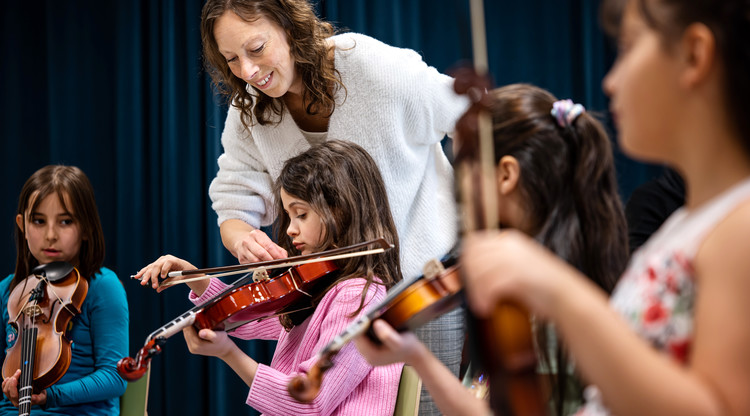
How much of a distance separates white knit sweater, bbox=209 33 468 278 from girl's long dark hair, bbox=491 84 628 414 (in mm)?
631

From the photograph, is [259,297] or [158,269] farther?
[158,269]

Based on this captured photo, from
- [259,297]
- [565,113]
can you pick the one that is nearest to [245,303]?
[259,297]

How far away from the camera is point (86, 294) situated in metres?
2.09

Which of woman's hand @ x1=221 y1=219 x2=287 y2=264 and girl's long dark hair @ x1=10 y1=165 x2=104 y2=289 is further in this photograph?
girl's long dark hair @ x1=10 y1=165 x2=104 y2=289

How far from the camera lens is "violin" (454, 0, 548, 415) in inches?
24.9

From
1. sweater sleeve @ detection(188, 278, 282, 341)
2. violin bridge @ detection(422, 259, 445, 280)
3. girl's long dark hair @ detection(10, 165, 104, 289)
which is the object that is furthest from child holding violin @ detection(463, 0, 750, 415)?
girl's long dark hair @ detection(10, 165, 104, 289)

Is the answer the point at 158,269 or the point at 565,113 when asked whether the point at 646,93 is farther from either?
the point at 158,269

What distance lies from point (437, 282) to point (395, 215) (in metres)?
0.71

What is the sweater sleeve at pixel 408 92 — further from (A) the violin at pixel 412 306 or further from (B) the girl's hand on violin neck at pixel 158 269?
(A) the violin at pixel 412 306

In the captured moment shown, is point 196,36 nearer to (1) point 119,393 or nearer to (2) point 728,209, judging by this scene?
(1) point 119,393

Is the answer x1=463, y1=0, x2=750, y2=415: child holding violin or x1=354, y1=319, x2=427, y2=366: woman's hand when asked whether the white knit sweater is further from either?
x1=463, y1=0, x2=750, y2=415: child holding violin

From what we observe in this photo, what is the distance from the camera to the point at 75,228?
222cm

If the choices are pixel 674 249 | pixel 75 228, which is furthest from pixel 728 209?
pixel 75 228

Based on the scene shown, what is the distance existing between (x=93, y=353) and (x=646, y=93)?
1.84 metres
